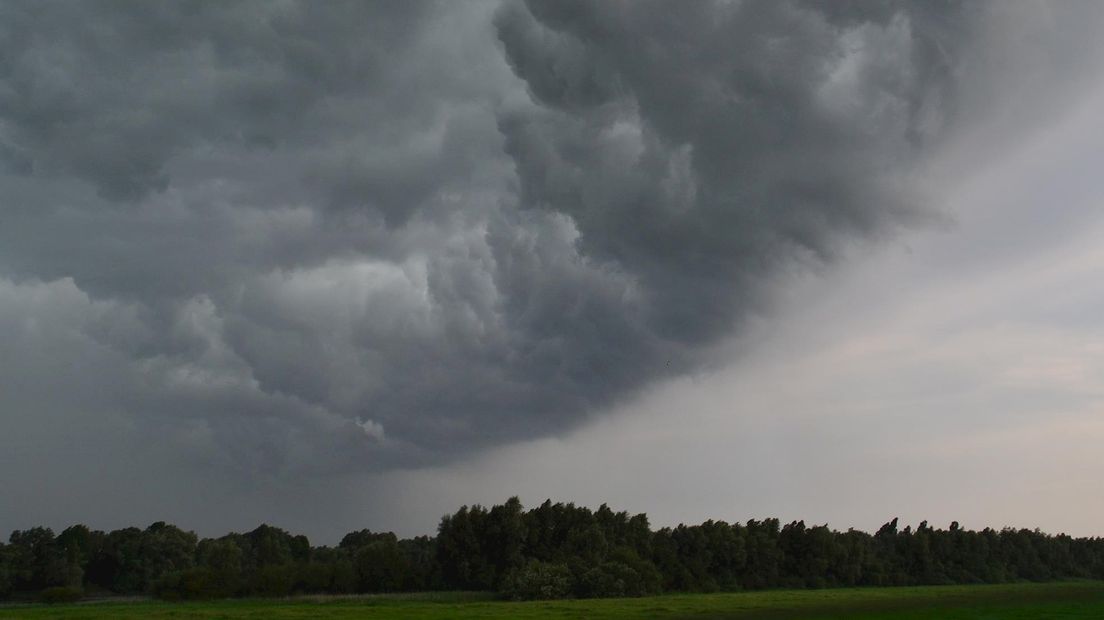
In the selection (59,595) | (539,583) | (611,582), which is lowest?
(59,595)

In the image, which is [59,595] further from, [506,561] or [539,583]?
[539,583]

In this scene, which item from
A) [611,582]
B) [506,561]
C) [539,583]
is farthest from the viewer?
[506,561]

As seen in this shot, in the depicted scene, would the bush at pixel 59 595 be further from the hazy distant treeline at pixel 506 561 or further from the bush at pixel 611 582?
the bush at pixel 611 582

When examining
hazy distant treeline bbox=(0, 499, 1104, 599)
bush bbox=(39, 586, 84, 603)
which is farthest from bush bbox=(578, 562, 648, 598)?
bush bbox=(39, 586, 84, 603)

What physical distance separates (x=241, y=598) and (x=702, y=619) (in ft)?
279

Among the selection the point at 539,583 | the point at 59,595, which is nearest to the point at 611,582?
the point at 539,583

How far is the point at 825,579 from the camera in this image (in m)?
180

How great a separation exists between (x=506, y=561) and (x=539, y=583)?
25050 mm

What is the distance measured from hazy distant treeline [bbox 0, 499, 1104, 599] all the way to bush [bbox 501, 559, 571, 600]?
0.51 ft

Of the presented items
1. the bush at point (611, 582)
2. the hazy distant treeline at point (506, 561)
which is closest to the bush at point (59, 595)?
the hazy distant treeline at point (506, 561)

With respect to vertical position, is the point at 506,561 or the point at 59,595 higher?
the point at 506,561

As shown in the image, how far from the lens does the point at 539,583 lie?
118 metres

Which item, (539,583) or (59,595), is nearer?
(539,583)

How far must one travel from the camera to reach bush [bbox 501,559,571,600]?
11681cm
